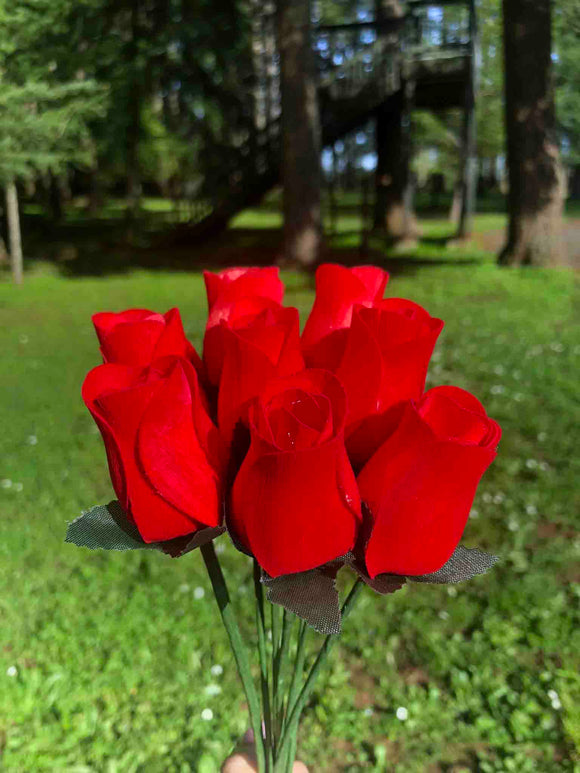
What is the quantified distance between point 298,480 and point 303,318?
24.8 feet

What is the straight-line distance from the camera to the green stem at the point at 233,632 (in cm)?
110

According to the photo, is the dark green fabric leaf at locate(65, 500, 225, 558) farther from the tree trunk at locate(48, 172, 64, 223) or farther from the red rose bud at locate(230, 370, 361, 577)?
the tree trunk at locate(48, 172, 64, 223)

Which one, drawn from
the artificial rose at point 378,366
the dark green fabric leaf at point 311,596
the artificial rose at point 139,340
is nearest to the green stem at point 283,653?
the dark green fabric leaf at point 311,596

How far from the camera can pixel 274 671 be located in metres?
1.24

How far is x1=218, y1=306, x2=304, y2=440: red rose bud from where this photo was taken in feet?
2.99

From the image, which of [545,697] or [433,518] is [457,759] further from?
[433,518]

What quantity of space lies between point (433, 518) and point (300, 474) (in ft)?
0.63

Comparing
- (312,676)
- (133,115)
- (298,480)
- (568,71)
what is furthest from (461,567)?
(568,71)

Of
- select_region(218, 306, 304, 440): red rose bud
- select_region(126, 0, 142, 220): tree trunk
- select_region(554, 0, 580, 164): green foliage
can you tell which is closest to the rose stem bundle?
select_region(218, 306, 304, 440): red rose bud

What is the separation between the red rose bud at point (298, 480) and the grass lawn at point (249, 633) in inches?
71.2

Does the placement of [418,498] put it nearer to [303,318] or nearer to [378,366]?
[378,366]

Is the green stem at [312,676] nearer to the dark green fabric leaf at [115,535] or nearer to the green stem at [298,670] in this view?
the green stem at [298,670]

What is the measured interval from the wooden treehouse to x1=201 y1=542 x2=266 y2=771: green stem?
13.6 meters

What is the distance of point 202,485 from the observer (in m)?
0.92
